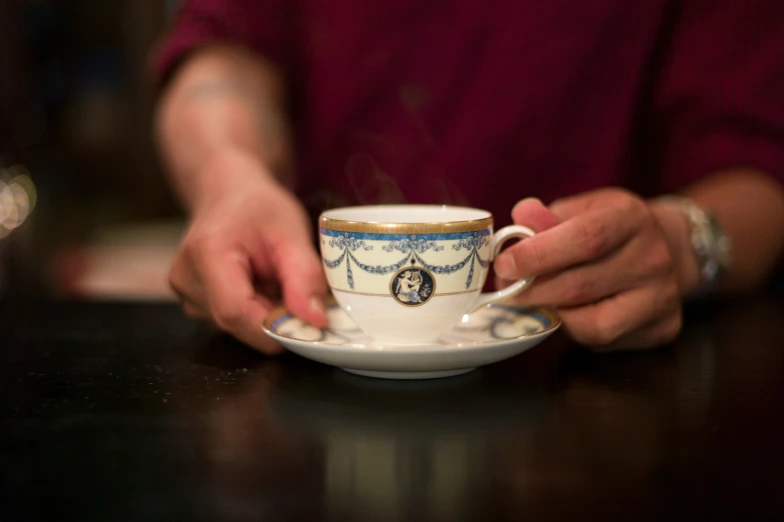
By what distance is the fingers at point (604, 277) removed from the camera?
66 cm

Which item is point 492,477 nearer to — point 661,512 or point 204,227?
point 661,512

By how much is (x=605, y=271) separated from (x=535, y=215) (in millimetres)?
86

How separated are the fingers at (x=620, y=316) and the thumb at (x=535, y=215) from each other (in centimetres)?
9

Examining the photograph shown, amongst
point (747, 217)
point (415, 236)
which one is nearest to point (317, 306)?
point (415, 236)

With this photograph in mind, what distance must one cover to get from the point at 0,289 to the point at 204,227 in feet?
4.83

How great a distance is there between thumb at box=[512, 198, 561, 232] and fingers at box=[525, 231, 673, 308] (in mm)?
49

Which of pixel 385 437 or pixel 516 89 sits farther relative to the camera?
pixel 516 89

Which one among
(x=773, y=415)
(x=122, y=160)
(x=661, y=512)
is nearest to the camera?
(x=661, y=512)

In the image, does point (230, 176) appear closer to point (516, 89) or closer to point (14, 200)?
point (516, 89)

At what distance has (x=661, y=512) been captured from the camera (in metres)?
0.36

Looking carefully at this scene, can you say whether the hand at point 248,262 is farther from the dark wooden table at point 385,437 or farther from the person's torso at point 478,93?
the person's torso at point 478,93

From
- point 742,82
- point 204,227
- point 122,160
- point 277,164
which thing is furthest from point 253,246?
point 122,160

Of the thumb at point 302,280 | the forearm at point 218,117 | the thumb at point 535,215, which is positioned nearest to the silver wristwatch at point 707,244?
→ the thumb at point 535,215

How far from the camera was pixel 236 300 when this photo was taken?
0.67 metres
